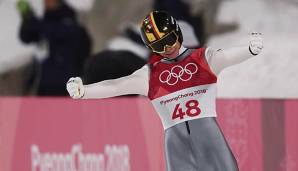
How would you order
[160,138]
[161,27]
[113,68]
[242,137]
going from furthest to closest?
[113,68] < [160,138] < [242,137] < [161,27]

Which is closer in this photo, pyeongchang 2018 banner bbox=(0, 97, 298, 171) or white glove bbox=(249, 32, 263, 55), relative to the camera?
white glove bbox=(249, 32, 263, 55)

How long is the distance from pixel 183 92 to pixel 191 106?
0.07 meters

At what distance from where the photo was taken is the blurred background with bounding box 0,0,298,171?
438cm

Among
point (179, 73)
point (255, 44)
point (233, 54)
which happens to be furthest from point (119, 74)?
point (255, 44)

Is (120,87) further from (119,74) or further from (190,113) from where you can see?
(119,74)

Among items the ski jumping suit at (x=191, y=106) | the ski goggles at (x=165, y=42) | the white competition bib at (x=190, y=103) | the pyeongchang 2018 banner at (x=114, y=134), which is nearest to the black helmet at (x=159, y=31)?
the ski goggles at (x=165, y=42)

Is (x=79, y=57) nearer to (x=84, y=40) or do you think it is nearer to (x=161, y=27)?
(x=84, y=40)

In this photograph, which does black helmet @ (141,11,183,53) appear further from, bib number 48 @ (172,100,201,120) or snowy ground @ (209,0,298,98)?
snowy ground @ (209,0,298,98)

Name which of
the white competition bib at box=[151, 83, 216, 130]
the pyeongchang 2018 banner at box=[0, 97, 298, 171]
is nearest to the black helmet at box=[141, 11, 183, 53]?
the white competition bib at box=[151, 83, 216, 130]

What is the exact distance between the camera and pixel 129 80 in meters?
3.57

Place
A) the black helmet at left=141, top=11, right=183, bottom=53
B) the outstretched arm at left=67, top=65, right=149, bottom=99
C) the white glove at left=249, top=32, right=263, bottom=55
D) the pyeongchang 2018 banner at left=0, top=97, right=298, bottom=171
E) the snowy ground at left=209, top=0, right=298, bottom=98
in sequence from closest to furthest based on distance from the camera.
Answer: the white glove at left=249, top=32, right=263, bottom=55, the black helmet at left=141, top=11, right=183, bottom=53, the outstretched arm at left=67, top=65, right=149, bottom=99, the pyeongchang 2018 banner at left=0, top=97, right=298, bottom=171, the snowy ground at left=209, top=0, right=298, bottom=98

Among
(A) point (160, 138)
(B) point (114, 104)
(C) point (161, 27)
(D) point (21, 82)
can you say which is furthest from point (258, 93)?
(D) point (21, 82)

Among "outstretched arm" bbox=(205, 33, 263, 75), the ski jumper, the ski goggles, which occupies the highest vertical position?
the ski goggles

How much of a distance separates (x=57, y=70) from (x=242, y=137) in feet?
5.29
